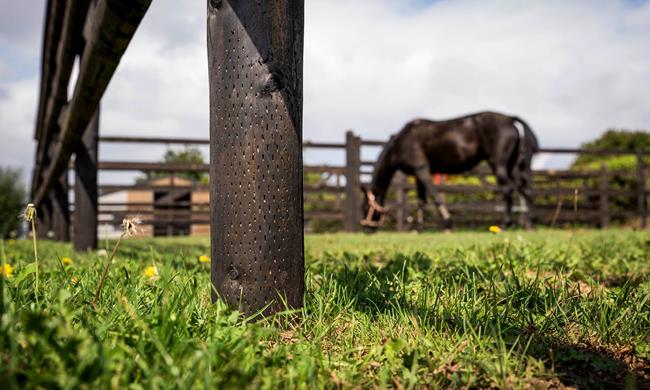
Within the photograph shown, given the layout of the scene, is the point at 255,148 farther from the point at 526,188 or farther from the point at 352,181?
the point at 352,181

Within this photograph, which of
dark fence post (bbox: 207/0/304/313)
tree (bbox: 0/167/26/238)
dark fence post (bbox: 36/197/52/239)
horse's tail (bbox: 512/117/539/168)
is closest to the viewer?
dark fence post (bbox: 207/0/304/313)

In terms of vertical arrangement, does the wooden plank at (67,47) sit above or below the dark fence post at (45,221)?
above

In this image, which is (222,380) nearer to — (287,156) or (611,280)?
(287,156)

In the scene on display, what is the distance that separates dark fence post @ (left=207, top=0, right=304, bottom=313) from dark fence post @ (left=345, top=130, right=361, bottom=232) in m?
9.06

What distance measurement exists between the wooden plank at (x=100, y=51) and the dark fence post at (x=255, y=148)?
55 cm

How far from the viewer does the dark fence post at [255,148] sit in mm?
1631

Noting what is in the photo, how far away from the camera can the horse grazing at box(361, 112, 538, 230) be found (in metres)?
9.38

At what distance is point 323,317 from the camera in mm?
1731

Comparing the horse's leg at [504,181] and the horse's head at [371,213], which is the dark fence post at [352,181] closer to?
the horse's head at [371,213]

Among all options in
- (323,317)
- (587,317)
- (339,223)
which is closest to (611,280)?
(587,317)

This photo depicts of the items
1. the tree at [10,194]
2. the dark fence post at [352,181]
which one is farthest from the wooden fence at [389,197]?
the tree at [10,194]

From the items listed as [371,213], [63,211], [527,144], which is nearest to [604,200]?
[527,144]

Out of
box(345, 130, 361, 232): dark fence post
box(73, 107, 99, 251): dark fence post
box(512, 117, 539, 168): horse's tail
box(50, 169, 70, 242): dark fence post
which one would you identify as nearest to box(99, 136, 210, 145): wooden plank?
box(50, 169, 70, 242): dark fence post

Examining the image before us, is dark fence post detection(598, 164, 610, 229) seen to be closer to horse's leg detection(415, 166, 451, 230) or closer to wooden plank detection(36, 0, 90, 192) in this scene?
horse's leg detection(415, 166, 451, 230)
